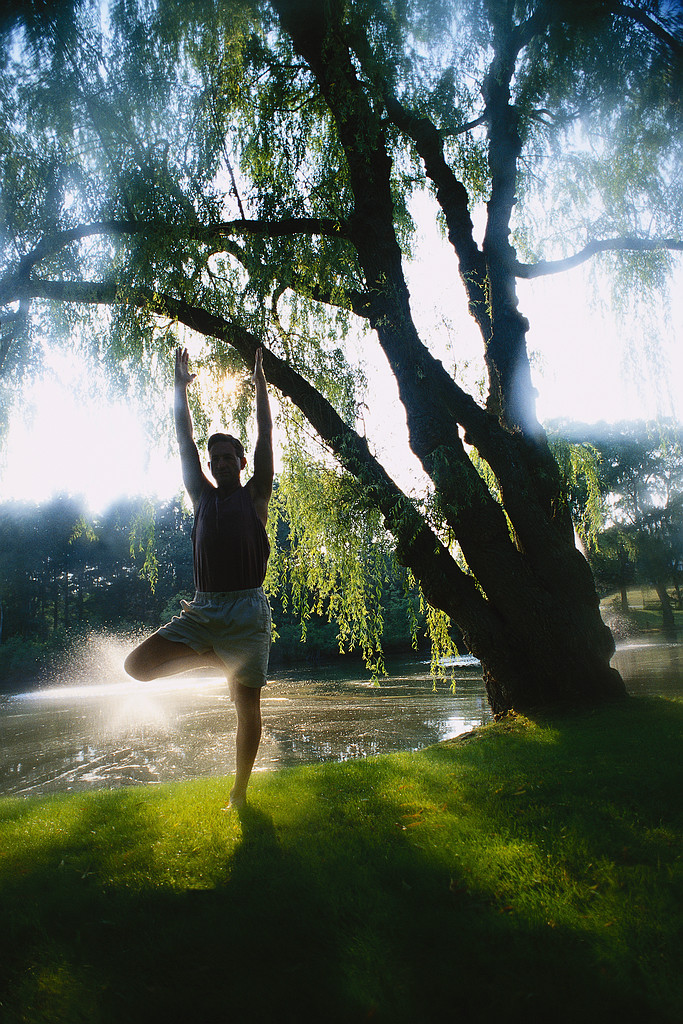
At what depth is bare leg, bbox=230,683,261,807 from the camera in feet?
12.3

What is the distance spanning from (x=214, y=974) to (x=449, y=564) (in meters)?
4.74

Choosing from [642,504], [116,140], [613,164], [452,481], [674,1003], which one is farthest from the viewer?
[642,504]

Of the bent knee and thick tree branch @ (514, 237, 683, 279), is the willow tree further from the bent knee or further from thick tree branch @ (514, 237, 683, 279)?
the bent knee

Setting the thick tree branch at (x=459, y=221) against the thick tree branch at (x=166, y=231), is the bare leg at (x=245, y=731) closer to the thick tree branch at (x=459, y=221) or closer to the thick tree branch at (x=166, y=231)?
the thick tree branch at (x=166, y=231)

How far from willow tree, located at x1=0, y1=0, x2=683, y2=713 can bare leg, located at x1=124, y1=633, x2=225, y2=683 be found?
2871mm

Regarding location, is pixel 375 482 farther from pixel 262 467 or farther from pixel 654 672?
pixel 654 672

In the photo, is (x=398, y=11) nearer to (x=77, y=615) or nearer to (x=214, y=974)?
(x=214, y=974)

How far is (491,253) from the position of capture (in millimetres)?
7180

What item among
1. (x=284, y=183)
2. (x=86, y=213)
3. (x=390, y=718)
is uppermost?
(x=284, y=183)

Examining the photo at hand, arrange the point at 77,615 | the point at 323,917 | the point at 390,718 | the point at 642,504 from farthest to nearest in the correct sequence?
the point at 77,615 < the point at 642,504 < the point at 390,718 < the point at 323,917

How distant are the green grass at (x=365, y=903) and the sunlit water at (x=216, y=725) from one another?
15.7 ft

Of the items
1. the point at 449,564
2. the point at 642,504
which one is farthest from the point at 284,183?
the point at 642,504

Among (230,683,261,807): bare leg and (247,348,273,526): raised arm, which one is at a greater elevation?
(247,348,273,526): raised arm

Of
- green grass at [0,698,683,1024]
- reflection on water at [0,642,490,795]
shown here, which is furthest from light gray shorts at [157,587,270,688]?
reflection on water at [0,642,490,795]
